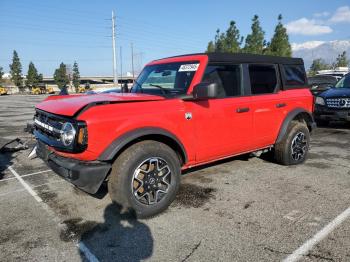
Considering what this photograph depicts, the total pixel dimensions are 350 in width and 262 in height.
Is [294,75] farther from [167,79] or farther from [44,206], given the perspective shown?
[44,206]

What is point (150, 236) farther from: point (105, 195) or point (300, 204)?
point (300, 204)

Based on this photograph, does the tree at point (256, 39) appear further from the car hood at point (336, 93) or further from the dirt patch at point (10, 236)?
the dirt patch at point (10, 236)

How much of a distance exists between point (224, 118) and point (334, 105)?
5999 mm

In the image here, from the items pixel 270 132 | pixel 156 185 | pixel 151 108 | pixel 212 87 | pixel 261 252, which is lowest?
pixel 261 252

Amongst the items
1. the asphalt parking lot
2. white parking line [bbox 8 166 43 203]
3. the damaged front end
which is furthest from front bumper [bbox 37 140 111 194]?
white parking line [bbox 8 166 43 203]

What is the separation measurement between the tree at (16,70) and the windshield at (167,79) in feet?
274

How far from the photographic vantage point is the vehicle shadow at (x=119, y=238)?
2881 mm

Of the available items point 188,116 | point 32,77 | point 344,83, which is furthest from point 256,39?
point 32,77

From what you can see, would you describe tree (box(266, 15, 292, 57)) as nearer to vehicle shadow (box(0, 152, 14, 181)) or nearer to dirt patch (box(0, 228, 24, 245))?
vehicle shadow (box(0, 152, 14, 181))

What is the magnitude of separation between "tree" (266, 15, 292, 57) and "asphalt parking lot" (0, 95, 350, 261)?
25.4 metres

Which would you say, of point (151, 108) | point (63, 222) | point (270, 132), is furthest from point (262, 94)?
point (63, 222)

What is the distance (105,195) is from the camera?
14.0 ft

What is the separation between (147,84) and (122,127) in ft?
5.13

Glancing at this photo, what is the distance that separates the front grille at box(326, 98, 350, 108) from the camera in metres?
8.68
